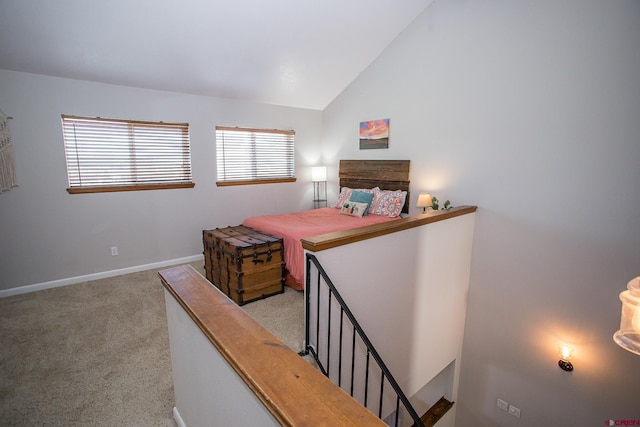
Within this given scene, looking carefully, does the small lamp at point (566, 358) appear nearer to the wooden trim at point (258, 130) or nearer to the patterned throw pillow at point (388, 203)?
the patterned throw pillow at point (388, 203)

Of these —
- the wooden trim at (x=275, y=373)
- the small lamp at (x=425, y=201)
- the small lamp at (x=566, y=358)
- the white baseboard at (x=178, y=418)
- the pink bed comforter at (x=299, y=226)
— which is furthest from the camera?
the small lamp at (x=425, y=201)

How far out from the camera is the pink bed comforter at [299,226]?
322cm

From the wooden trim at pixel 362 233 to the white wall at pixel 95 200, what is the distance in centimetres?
303

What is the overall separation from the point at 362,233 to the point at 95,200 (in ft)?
11.2

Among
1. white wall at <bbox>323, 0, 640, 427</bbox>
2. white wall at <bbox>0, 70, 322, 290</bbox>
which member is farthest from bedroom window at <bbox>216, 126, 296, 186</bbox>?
white wall at <bbox>323, 0, 640, 427</bbox>

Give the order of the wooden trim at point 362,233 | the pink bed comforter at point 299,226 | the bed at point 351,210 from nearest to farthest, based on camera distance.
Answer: the wooden trim at point 362,233
the pink bed comforter at point 299,226
the bed at point 351,210

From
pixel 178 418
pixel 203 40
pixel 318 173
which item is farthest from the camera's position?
pixel 318 173

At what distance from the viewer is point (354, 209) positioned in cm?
435

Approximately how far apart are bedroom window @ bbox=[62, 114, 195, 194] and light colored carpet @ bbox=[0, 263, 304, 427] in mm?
1276

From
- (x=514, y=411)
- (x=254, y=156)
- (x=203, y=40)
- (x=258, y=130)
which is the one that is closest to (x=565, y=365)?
(x=514, y=411)

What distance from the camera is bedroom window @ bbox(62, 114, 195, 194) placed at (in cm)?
355

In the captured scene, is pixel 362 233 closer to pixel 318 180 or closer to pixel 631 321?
pixel 631 321

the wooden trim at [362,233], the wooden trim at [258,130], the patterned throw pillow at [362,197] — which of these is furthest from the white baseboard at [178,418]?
the wooden trim at [258,130]

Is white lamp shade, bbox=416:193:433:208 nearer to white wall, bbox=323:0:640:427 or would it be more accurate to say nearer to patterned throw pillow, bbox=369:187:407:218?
white wall, bbox=323:0:640:427
